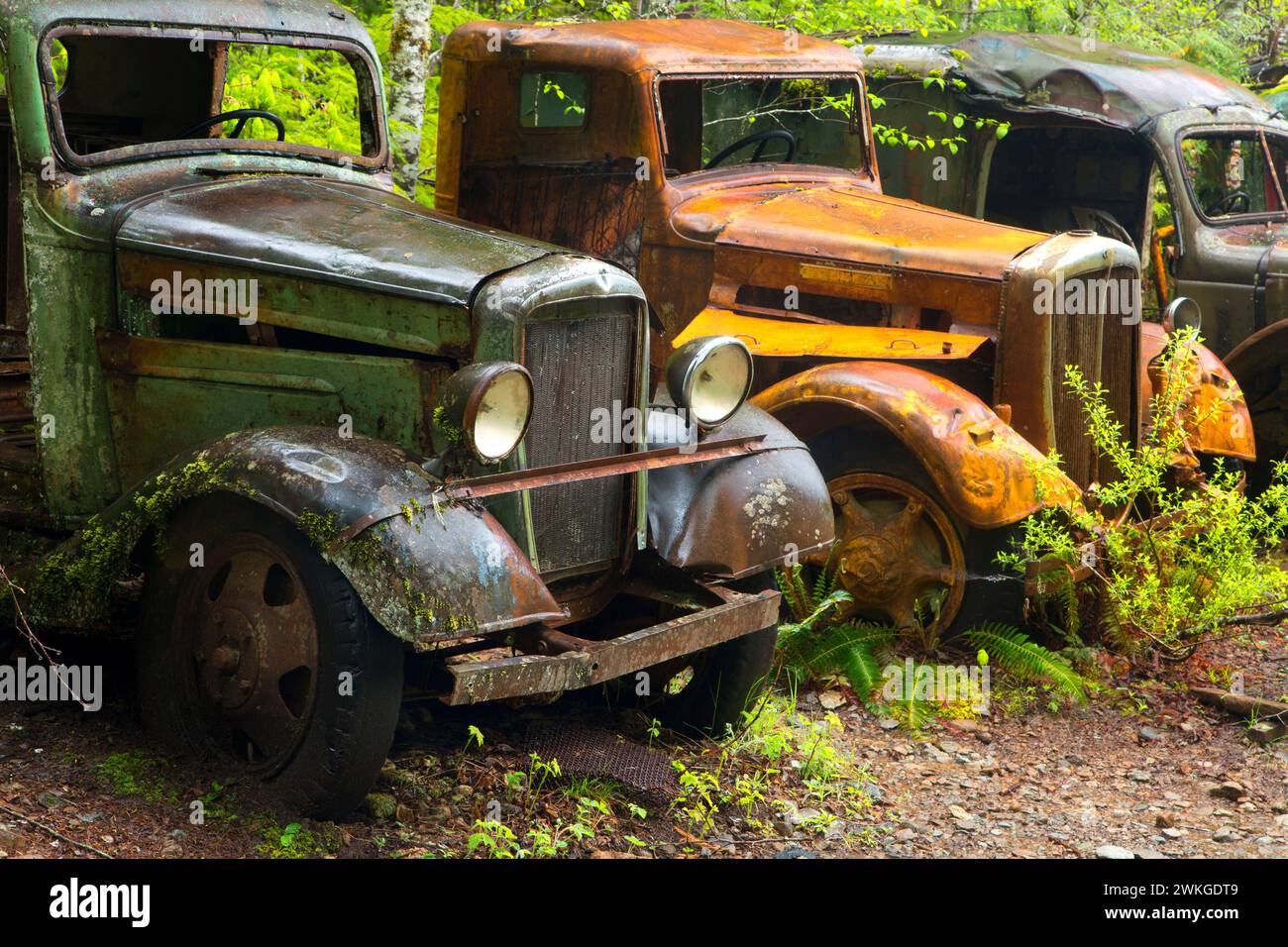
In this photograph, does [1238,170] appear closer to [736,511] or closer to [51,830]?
[736,511]

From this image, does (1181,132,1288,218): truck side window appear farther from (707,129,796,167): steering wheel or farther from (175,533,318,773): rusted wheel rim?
(175,533,318,773): rusted wheel rim

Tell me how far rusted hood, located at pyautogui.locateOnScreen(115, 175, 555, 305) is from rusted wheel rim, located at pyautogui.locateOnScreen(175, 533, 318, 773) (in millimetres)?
797

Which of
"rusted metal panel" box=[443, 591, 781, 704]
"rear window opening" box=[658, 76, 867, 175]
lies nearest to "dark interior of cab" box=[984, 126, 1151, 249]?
"rear window opening" box=[658, 76, 867, 175]

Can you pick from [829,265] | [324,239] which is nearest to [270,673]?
[324,239]

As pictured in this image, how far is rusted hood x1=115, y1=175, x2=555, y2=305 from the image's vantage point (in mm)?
3871

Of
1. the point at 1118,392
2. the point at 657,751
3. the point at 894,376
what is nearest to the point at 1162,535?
the point at 1118,392

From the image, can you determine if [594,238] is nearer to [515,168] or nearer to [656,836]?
[515,168]

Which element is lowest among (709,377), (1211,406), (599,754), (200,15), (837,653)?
(837,653)

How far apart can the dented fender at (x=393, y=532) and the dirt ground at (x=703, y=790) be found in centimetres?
66

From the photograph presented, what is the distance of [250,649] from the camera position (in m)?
3.79

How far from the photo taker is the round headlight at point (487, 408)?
11.4 ft

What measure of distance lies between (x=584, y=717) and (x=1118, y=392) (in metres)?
2.99

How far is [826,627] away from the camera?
5.59 metres

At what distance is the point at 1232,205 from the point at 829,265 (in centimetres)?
326
